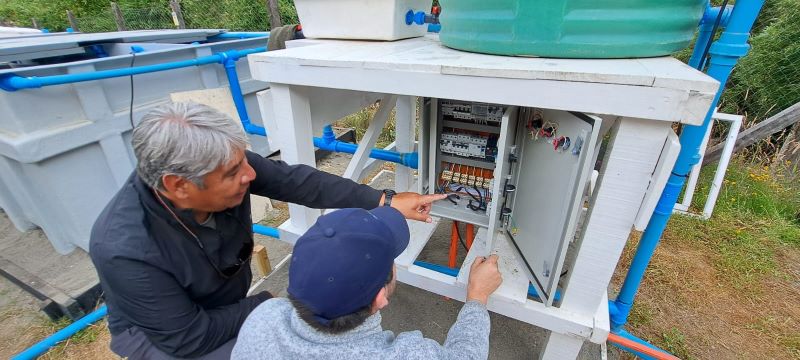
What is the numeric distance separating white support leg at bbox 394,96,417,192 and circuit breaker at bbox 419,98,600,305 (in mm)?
764

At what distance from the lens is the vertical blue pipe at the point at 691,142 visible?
3.05ft

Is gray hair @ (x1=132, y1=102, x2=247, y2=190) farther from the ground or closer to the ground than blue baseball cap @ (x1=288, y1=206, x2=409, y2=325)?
farther from the ground

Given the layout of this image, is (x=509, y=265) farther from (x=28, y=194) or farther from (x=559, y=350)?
(x=28, y=194)

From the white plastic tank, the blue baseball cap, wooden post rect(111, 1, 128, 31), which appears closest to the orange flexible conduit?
the blue baseball cap

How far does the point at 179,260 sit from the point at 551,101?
1.25m

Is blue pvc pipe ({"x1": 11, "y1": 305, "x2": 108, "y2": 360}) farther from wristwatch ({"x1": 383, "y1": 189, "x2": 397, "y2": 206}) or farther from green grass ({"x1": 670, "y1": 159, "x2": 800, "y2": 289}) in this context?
green grass ({"x1": 670, "y1": 159, "x2": 800, "y2": 289})

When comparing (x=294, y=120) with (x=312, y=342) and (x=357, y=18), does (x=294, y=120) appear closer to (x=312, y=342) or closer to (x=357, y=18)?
(x=357, y=18)

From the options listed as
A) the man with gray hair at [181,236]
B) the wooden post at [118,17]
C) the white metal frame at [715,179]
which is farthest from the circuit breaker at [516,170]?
the wooden post at [118,17]

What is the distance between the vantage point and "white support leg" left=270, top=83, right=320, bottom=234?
135cm

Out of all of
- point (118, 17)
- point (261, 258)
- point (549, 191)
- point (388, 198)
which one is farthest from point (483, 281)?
point (118, 17)

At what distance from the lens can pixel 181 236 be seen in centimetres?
114

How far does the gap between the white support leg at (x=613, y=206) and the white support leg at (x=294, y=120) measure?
3.62ft

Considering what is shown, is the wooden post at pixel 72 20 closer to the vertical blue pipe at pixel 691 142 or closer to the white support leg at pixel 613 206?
the white support leg at pixel 613 206

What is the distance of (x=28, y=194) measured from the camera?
2242 millimetres
